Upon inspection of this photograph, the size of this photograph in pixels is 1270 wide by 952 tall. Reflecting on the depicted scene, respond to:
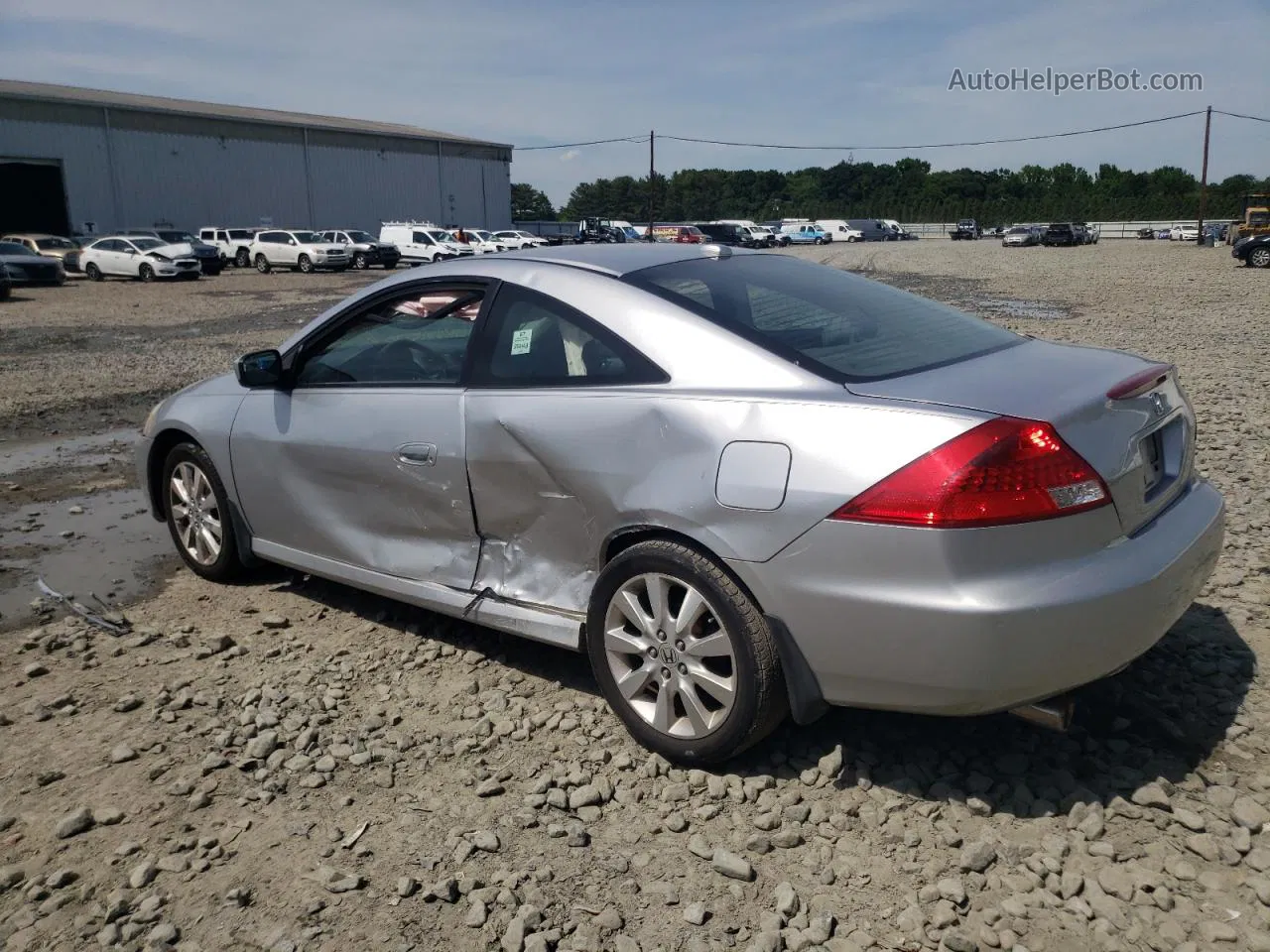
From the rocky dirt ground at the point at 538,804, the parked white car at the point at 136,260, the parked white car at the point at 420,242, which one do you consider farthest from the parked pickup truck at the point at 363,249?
the rocky dirt ground at the point at 538,804

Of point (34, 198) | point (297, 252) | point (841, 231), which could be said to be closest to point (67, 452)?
point (297, 252)

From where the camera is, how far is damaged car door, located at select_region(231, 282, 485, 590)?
3.71 meters

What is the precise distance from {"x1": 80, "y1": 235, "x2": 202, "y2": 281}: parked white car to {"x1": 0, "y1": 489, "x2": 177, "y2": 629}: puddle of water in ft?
102

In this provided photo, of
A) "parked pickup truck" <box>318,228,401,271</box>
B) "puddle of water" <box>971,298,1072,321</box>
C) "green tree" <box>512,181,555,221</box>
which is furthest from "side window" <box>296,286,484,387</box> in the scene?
"green tree" <box>512,181,555,221</box>

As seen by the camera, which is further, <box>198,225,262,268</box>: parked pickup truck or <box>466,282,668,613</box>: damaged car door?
<box>198,225,262,268</box>: parked pickup truck

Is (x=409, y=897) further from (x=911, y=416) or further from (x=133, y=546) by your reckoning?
(x=133, y=546)

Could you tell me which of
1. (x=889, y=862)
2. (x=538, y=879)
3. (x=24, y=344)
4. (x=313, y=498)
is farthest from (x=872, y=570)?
(x=24, y=344)

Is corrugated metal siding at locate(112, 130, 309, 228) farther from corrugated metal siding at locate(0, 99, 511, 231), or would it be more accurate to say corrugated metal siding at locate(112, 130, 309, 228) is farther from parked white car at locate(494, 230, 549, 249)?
parked white car at locate(494, 230, 549, 249)

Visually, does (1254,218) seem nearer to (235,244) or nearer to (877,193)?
(235,244)

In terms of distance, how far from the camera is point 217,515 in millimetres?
4789

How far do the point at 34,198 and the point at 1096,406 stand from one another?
54876 mm

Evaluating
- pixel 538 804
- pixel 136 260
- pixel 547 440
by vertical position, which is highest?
pixel 136 260

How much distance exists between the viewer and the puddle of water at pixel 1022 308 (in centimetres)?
1703

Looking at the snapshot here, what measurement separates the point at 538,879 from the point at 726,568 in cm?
97
